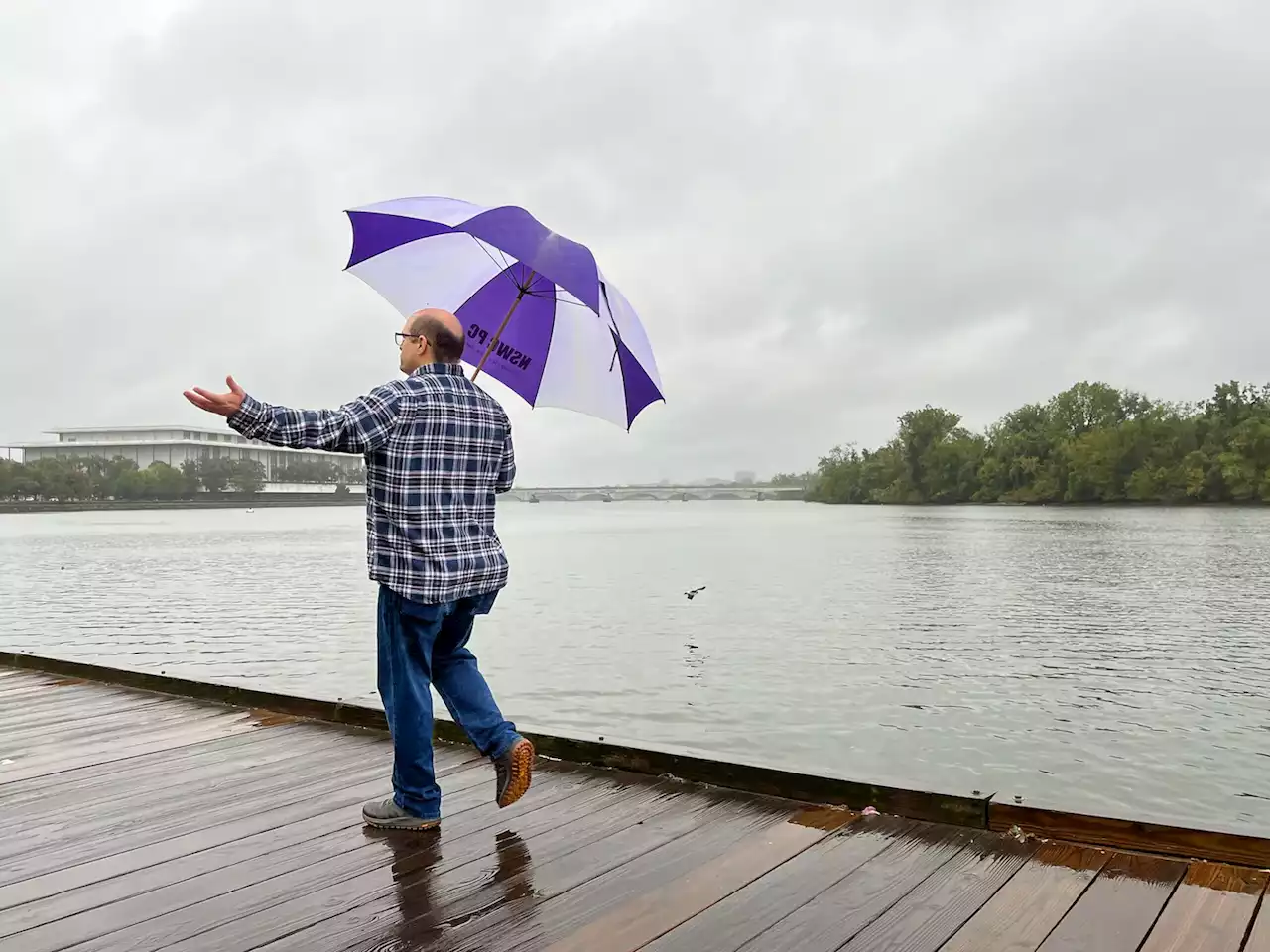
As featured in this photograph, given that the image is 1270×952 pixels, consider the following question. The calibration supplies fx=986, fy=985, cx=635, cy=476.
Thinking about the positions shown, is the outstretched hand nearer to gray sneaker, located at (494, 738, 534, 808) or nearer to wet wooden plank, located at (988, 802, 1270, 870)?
gray sneaker, located at (494, 738, 534, 808)

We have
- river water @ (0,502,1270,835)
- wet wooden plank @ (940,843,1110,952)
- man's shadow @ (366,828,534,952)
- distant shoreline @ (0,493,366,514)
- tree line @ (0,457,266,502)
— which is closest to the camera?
wet wooden plank @ (940,843,1110,952)

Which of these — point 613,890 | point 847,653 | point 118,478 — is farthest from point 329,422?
point 118,478

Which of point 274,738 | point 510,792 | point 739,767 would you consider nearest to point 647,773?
point 739,767

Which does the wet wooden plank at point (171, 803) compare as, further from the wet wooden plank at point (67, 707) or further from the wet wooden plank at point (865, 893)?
the wet wooden plank at point (865, 893)

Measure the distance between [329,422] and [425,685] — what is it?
1.08 m

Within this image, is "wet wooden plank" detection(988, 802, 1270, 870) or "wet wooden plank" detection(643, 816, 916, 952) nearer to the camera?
"wet wooden plank" detection(643, 816, 916, 952)

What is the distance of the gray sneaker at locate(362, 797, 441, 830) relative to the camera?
3779mm

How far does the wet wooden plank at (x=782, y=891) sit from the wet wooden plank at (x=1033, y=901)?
48 centimetres

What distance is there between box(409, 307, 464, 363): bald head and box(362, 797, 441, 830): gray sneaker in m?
1.75

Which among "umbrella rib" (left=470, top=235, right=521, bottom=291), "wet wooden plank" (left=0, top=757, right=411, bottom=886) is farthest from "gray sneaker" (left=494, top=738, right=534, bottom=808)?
"umbrella rib" (left=470, top=235, right=521, bottom=291)

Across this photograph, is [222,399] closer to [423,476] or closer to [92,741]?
[423,476]

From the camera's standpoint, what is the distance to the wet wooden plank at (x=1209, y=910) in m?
2.74

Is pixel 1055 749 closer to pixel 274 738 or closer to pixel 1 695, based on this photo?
pixel 274 738

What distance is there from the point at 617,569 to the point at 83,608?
17157mm
